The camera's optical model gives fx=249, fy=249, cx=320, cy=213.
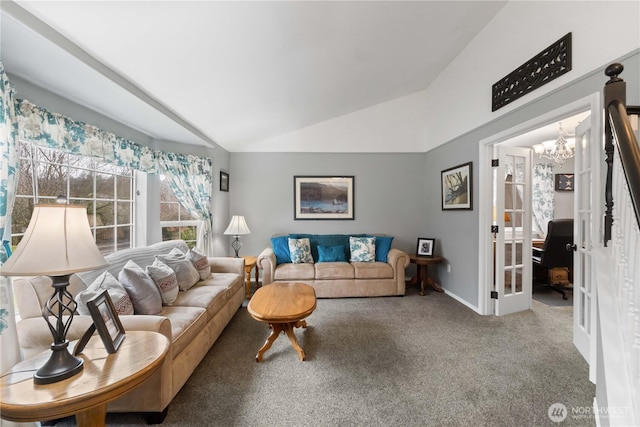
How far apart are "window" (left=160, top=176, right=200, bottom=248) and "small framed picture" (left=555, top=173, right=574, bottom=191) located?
21.2 ft

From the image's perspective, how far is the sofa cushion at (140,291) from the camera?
5.95 ft

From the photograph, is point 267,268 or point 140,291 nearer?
point 140,291

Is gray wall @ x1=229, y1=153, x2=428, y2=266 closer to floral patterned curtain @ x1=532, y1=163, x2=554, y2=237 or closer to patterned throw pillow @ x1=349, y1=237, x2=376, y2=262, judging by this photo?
patterned throw pillow @ x1=349, y1=237, x2=376, y2=262

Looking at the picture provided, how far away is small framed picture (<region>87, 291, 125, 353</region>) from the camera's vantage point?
1.16 meters

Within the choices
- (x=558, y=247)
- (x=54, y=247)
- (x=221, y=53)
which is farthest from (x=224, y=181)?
(x=558, y=247)

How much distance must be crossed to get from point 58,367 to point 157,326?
45cm

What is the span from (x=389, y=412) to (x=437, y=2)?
3.11m

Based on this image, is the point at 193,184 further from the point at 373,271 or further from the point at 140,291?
the point at 373,271

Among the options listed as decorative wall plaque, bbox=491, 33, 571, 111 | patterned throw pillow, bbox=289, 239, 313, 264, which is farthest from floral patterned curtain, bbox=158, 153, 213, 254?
decorative wall plaque, bbox=491, 33, 571, 111

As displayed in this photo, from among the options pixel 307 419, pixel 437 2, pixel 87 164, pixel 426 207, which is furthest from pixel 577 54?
pixel 87 164

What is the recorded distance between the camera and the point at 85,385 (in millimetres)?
1029

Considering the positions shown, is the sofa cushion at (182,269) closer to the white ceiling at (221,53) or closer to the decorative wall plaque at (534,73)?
the white ceiling at (221,53)

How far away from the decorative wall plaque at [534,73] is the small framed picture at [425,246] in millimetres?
2003

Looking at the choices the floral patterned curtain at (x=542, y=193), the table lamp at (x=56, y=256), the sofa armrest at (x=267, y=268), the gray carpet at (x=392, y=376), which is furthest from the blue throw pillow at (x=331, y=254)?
the floral patterned curtain at (x=542, y=193)
